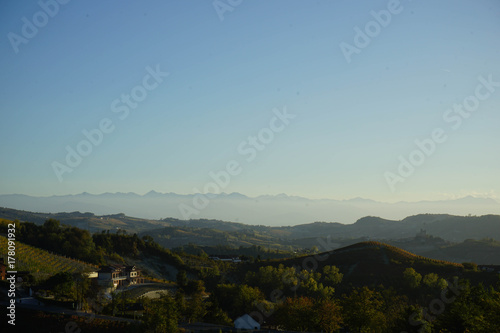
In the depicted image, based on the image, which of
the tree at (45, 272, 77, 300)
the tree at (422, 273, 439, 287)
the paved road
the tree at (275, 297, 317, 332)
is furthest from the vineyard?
the tree at (422, 273, 439, 287)

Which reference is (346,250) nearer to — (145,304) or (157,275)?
(157,275)

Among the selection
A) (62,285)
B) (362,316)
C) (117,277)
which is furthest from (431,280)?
(62,285)

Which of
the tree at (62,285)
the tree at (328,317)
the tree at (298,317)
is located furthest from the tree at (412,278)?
the tree at (62,285)

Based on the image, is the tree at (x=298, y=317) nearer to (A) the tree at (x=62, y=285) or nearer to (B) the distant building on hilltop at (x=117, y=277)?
(A) the tree at (x=62, y=285)

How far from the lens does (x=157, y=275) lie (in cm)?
10694

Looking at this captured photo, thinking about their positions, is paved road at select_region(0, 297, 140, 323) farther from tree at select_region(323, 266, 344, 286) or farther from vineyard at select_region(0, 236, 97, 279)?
tree at select_region(323, 266, 344, 286)

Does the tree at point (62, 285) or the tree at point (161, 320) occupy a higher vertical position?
the tree at point (62, 285)

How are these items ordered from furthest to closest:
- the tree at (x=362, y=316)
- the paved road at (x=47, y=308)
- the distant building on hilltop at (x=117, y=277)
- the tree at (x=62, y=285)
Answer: the distant building on hilltop at (x=117, y=277), the tree at (x=62, y=285), the paved road at (x=47, y=308), the tree at (x=362, y=316)

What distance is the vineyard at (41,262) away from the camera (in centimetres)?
7812

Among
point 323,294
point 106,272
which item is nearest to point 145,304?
point 106,272

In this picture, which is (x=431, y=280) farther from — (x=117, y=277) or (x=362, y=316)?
(x=117, y=277)

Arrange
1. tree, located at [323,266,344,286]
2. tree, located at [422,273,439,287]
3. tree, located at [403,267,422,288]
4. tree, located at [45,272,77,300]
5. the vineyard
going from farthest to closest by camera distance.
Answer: tree, located at [323,266,344,286], tree, located at [403,267,422,288], tree, located at [422,273,439,287], the vineyard, tree, located at [45,272,77,300]

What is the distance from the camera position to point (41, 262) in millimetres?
85562

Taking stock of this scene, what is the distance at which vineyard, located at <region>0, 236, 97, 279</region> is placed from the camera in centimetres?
7812
